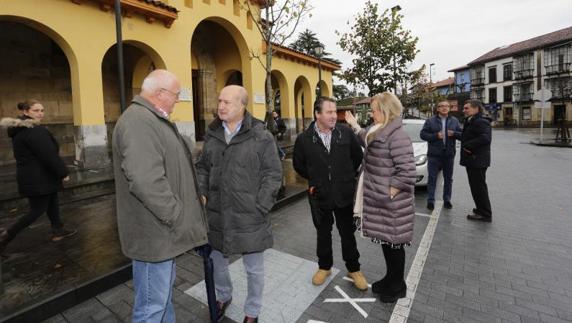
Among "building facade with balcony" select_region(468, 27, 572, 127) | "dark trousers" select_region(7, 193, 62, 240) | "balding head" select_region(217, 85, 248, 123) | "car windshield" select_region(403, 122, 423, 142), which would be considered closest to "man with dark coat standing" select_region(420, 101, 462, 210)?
"car windshield" select_region(403, 122, 423, 142)

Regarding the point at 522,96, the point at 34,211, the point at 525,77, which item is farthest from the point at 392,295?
the point at 522,96

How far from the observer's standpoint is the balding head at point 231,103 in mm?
2617

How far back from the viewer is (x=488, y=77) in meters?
51.7

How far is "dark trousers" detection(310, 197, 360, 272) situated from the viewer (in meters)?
3.40

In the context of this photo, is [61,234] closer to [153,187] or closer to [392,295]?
[153,187]

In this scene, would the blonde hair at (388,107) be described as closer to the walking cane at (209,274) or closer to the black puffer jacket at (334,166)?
the black puffer jacket at (334,166)

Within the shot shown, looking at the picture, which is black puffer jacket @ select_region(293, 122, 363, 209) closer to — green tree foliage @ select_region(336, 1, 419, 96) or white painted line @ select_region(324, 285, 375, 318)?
white painted line @ select_region(324, 285, 375, 318)

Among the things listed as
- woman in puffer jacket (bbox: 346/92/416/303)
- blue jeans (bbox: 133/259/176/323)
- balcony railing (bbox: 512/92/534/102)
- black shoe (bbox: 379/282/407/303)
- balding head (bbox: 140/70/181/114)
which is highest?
balcony railing (bbox: 512/92/534/102)

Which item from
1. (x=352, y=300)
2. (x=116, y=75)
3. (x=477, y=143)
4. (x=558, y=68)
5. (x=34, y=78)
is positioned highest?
(x=558, y=68)

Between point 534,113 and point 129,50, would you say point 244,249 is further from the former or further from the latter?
point 534,113

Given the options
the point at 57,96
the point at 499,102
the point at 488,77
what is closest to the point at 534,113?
the point at 499,102

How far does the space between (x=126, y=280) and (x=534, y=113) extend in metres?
55.6

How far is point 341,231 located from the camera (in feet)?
11.4

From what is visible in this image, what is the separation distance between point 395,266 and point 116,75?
12.1 meters
